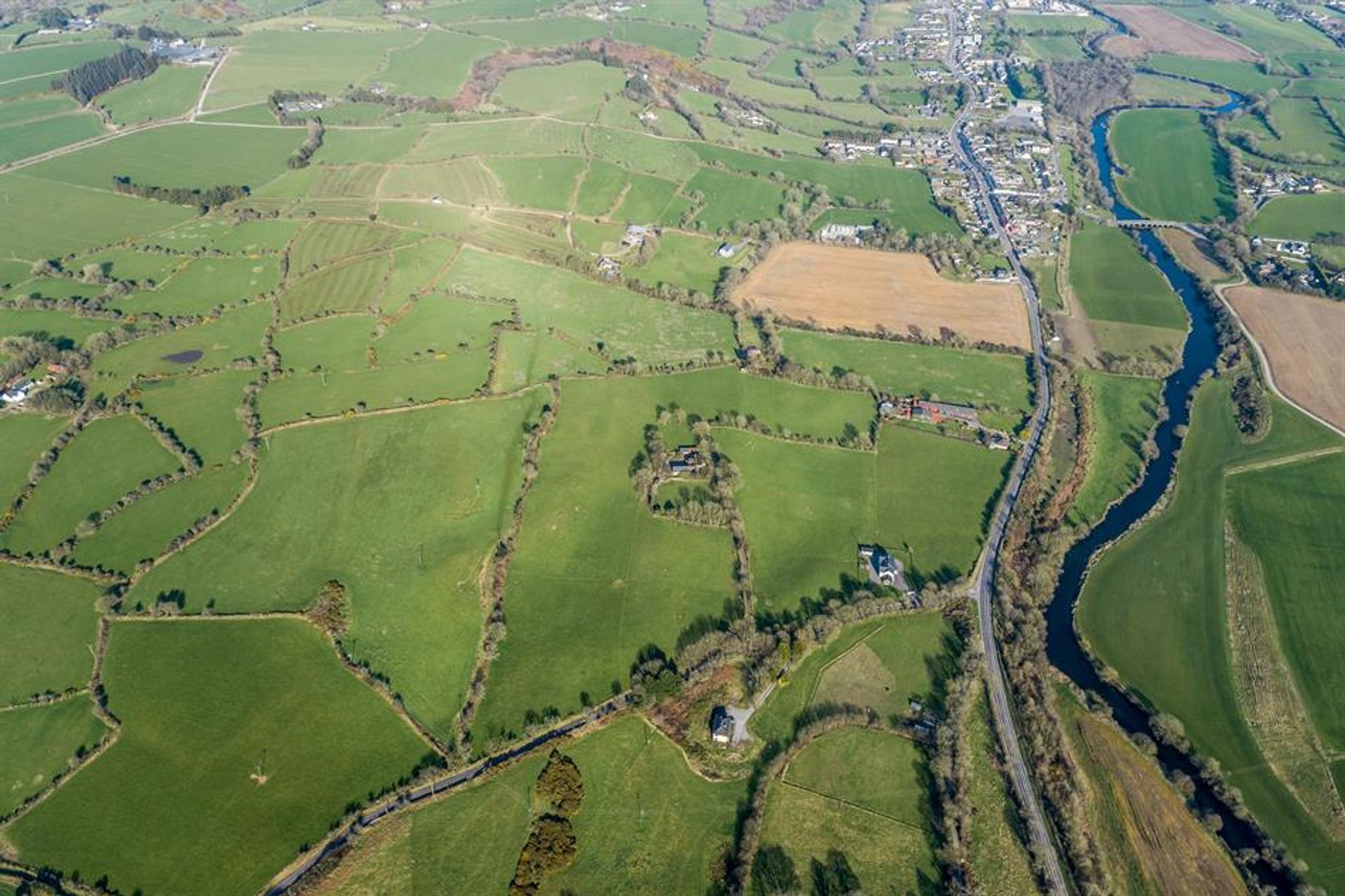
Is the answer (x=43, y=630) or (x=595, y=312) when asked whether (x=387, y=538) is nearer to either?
(x=43, y=630)

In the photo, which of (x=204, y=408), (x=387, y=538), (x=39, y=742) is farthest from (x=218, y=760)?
(x=204, y=408)

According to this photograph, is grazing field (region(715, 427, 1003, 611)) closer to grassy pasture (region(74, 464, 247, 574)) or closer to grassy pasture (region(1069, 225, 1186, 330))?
grassy pasture (region(1069, 225, 1186, 330))

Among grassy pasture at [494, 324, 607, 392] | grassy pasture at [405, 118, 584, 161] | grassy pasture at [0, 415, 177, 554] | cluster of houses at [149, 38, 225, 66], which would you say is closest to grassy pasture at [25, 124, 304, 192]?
grassy pasture at [405, 118, 584, 161]

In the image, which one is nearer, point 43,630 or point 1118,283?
point 43,630

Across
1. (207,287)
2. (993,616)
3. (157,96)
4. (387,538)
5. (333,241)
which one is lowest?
(387,538)

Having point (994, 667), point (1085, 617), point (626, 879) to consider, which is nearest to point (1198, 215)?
point (1085, 617)

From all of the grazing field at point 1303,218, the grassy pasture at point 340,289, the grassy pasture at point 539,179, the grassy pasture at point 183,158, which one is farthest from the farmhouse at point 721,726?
the grazing field at point 1303,218

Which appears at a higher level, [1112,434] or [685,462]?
[1112,434]

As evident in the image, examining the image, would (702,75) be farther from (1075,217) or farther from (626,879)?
(626,879)

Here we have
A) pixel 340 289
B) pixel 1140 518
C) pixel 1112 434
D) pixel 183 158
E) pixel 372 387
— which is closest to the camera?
pixel 1140 518
